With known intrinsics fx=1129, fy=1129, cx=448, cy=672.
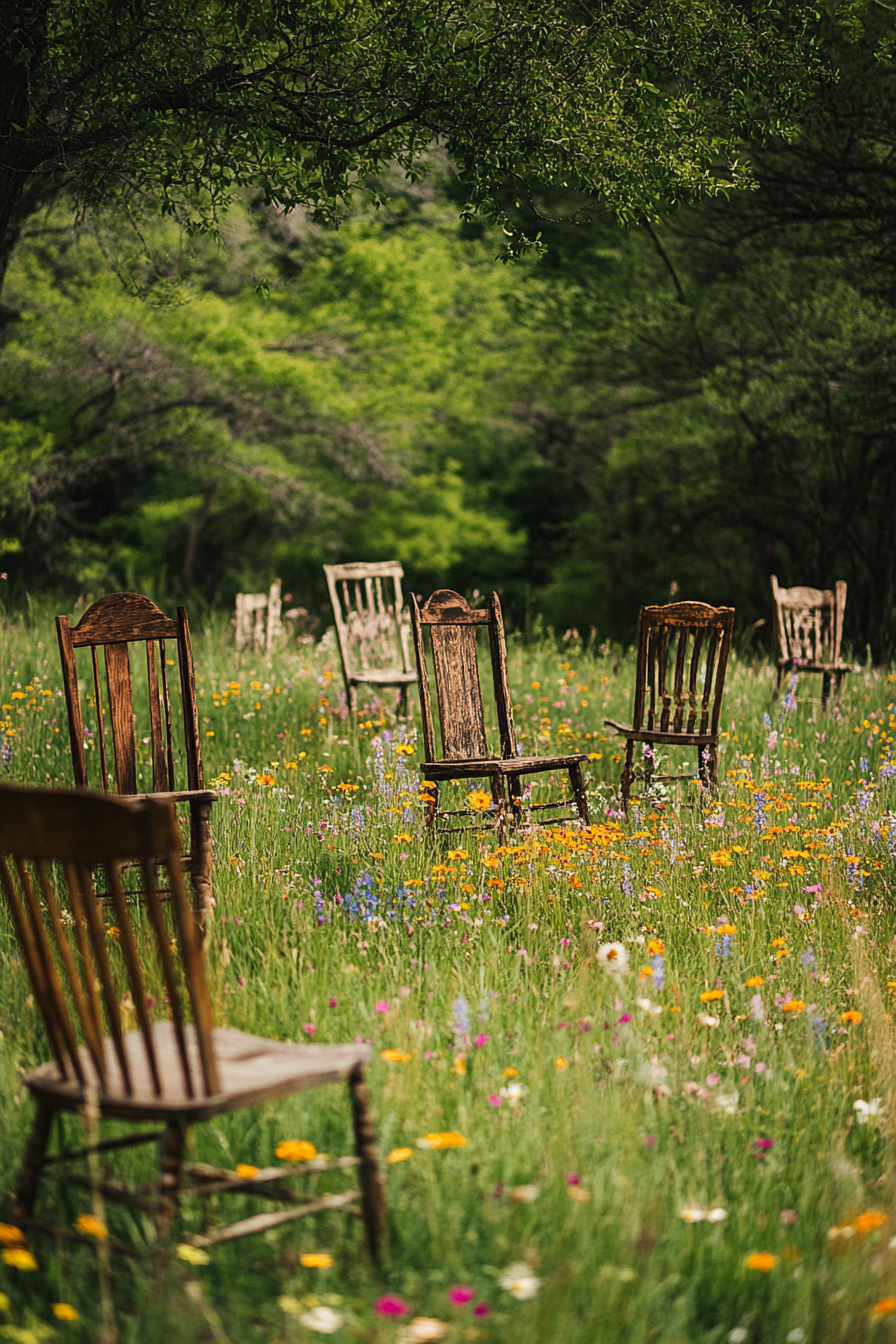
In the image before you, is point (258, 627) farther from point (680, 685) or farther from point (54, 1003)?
point (54, 1003)

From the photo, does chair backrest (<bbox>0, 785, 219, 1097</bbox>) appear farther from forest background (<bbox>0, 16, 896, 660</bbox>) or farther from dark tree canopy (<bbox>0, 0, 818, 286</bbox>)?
forest background (<bbox>0, 16, 896, 660</bbox>)

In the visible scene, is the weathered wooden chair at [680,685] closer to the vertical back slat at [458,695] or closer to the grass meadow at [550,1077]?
the grass meadow at [550,1077]

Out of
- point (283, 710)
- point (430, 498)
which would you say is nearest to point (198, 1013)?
point (283, 710)

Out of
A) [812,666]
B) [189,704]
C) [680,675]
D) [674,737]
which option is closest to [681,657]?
[680,675]

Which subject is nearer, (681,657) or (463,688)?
(463,688)

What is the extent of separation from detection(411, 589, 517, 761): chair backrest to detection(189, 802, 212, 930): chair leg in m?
1.72

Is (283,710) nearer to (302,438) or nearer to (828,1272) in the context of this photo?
(828,1272)

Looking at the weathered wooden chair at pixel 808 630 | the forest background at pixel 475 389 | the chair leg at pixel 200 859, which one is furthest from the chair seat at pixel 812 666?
the chair leg at pixel 200 859

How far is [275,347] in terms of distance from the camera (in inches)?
680

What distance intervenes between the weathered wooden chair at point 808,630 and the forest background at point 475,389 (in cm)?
229

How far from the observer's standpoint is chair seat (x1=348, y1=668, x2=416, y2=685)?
8180mm

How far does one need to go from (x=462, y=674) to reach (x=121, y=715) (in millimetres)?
2039

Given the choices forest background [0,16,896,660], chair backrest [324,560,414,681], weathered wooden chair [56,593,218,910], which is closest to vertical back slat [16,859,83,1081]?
weathered wooden chair [56,593,218,910]

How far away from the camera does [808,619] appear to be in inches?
414
